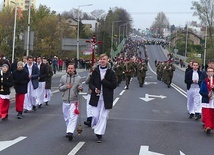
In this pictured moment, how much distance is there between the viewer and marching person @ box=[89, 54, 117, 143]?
35.5 feet

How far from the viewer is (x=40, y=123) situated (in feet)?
44.2

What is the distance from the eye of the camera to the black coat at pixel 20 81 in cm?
1462

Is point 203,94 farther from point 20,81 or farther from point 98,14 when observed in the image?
point 98,14

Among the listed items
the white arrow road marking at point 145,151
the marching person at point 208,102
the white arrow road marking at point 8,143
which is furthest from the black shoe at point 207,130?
the white arrow road marking at point 8,143

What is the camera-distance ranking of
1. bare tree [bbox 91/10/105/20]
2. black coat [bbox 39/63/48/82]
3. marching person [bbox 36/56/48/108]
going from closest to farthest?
marching person [bbox 36/56/48/108] < black coat [bbox 39/63/48/82] < bare tree [bbox 91/10/105/20]

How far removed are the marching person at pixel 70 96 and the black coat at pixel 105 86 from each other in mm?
381

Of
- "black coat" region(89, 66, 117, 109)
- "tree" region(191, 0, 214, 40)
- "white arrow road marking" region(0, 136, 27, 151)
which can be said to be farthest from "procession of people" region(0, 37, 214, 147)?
"tree" region(191, 0, 214, 40)

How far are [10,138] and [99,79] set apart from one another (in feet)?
7.68

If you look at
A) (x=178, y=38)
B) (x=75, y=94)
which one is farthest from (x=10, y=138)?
(x=178, y=38)

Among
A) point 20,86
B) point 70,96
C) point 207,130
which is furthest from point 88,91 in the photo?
point 207,130

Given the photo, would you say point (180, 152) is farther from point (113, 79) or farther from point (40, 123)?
point (40, 123)

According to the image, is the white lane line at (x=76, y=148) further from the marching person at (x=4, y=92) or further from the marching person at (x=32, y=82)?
the marching person at (x=32, y=82)

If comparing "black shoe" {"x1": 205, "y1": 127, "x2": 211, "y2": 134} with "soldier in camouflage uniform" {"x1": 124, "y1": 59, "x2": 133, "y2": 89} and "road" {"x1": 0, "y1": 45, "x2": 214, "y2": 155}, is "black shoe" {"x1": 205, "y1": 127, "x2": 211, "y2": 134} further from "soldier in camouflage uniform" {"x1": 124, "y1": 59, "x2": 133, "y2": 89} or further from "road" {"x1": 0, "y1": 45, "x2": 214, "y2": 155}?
"soldier in camouflage uniform" {"x1": 124, "y1": 59, "x2": 133, "y2": 89}

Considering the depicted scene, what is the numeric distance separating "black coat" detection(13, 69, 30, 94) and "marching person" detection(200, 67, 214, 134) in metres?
5.29
